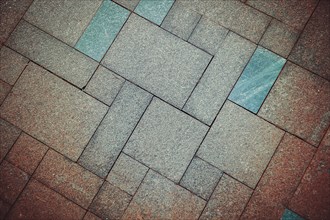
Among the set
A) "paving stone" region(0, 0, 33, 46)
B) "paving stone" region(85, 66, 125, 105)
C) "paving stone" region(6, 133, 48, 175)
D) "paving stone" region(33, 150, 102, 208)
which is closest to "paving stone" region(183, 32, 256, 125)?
"paving stone" region(85, 66, 125, 105)

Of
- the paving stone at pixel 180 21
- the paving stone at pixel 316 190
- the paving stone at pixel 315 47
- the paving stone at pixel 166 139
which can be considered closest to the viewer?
the paving stone at pixel 316 190

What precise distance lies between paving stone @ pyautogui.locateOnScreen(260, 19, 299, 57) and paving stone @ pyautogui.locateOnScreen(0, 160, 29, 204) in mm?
2955

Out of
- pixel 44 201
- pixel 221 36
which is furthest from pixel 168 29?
pixel 44 201

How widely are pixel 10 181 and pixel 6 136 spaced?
18.8 inches

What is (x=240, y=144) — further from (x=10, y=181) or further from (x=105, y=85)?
(x=10, y=181)

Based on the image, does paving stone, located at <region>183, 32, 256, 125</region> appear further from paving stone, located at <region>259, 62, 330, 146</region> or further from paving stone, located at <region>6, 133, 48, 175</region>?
paving stone, located at <region>6, 133, 48, 175</region>

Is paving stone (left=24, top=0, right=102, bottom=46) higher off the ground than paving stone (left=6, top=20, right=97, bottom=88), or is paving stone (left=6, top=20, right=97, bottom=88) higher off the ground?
paving stone (left=24, top=0, right=102, bottom=46)

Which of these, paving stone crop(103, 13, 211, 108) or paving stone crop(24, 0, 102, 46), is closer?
paving stone crop(103, 13, 211, 108)

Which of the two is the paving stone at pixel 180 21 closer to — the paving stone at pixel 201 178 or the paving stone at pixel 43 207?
the paving stone at pixel 201 178

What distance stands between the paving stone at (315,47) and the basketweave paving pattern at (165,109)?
1cm

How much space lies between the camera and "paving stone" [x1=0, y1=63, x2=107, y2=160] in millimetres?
2949

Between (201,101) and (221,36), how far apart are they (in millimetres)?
770

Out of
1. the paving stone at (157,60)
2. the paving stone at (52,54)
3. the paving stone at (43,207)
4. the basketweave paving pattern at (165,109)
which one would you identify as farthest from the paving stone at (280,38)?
the paving stone at (43,207)

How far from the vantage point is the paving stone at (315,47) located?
118 inches
